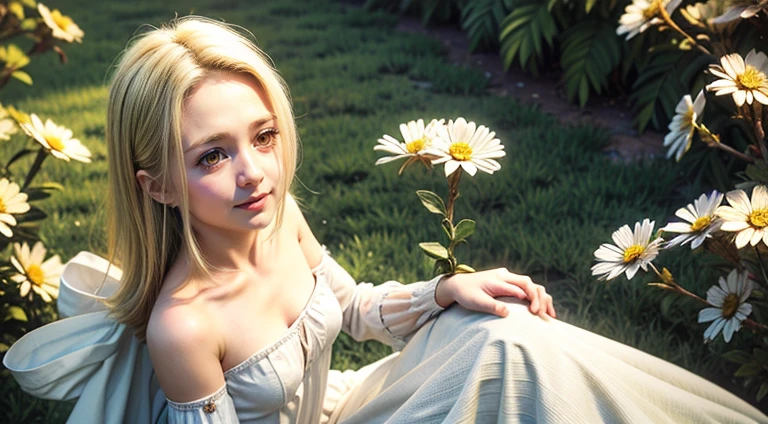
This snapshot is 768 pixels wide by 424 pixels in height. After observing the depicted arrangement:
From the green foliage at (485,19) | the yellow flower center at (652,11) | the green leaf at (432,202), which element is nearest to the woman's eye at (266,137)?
the green leaf at (432,202)

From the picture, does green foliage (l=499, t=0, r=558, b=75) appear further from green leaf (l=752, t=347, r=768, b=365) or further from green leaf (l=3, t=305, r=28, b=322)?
green leaf (l=3, t=305, r=28, b=322)

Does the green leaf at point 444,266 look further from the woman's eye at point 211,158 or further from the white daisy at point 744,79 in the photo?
the white daisy at point 744,79

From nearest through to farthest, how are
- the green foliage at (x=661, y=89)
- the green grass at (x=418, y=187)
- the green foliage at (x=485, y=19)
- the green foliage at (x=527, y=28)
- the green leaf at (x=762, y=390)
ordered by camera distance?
the green leaf at (x=762, y=390)
the green grass at (x=418, y=187)
the green foliage at (x=661, y=89)
the green foliage at (x=527, y=28)
the green foliage at (x=485, y=19)

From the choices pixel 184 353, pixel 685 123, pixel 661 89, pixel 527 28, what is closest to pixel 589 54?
pixel 527 28

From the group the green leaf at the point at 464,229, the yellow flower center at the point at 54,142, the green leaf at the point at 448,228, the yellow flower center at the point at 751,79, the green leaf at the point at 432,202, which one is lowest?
the yellow flower center at the point at 54,142

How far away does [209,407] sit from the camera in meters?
1.50

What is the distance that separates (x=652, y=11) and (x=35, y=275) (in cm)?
174

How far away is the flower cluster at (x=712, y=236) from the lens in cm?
167

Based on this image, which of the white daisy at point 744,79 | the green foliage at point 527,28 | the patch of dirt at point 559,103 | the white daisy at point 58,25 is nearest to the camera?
the white daisy at point 744,79

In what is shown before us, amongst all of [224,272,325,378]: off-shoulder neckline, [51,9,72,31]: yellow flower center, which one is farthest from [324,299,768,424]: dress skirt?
[51,9,72,31]: yellow flower center

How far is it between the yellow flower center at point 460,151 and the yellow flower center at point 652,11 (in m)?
0.84

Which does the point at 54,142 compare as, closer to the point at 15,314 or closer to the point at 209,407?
the point at 15,314

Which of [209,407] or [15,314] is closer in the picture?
[209,407]

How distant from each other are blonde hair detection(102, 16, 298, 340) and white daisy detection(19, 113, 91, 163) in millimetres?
600
